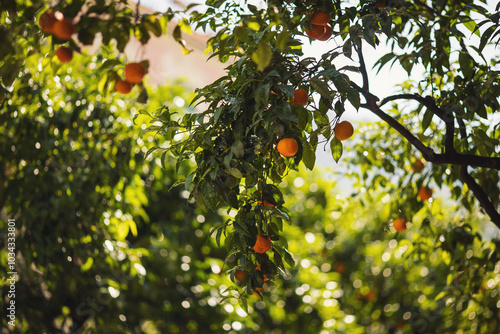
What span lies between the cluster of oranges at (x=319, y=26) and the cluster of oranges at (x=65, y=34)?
357mm

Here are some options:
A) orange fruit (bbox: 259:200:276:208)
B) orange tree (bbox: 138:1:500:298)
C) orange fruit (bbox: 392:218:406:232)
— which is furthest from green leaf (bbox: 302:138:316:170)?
orange fruit (bbox: 392:218:406:232)

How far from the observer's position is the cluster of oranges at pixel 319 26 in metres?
0.99

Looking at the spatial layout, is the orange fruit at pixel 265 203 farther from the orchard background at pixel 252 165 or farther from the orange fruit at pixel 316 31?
the orange fruit at pixel 316 31

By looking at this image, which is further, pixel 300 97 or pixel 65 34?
pixel 300 97

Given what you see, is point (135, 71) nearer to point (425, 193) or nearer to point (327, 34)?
point (327, 34)

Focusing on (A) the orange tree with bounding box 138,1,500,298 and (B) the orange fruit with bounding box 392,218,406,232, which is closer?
(A) the orange tree with bounding box 138,1,500,298

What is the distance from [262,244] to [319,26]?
457 mm

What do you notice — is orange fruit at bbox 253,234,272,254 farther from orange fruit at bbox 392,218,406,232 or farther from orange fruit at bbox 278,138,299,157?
orange fruit at bbox 392,218,406,232

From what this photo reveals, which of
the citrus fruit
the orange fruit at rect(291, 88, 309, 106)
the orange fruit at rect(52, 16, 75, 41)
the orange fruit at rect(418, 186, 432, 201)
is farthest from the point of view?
the orange fruit at rect(418, 186, 432, 201)

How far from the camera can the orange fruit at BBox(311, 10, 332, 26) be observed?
3.24 feet

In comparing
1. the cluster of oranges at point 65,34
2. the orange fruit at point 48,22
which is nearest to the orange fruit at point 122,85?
the cluster of oranges at point 65,34

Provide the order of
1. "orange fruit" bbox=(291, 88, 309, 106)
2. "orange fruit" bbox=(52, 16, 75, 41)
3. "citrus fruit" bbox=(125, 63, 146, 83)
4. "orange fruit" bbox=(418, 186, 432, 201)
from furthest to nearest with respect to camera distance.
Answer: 1. "orange fruit" bbox=(418, 186, 432, 201)
2. "orange fruit" bbox=(291, 88, 309, 106)
3. "citrus fruit" bbox=(125, 63, 146, 83)
4. "orange fruit" bbox=(52, 16, 75, 41)

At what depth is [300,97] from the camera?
3.13ft

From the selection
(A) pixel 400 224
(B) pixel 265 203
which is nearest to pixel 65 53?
(B) pixel 265 203
